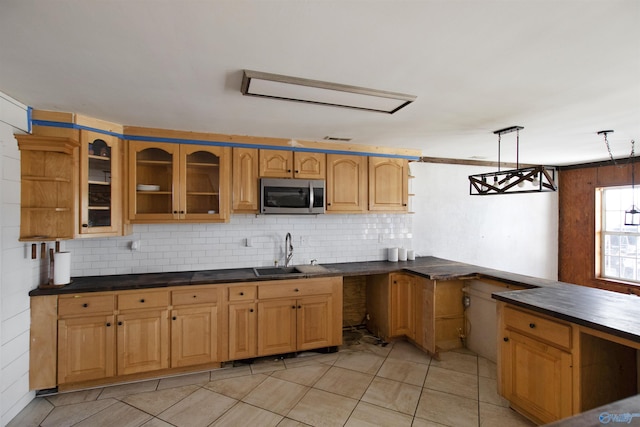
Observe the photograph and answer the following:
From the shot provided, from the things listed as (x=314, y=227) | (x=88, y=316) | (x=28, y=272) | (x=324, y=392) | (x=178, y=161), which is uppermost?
(x=178, y=161)

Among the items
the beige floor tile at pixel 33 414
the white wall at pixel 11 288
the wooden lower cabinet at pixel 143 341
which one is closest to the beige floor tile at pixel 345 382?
the wooden lower cabinet at pixel 143 341

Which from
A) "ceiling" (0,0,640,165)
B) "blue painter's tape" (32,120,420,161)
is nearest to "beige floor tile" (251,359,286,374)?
"blue painter's tape" (32,120,420,161)

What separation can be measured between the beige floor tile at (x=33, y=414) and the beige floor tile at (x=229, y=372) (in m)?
1.19

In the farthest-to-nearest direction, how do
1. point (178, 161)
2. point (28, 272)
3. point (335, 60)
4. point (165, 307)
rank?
point (178, 161)
point (165, 307)
point (28, 272)
point (335, 60)

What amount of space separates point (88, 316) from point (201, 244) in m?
1.17

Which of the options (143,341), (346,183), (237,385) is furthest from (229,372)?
(346,183)

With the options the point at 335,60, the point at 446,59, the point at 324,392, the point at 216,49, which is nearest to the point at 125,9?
the point at 216,49

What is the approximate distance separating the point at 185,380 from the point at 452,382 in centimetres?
242

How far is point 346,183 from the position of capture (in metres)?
3.72

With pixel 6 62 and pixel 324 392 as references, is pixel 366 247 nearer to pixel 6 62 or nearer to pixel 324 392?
pixel 324 392

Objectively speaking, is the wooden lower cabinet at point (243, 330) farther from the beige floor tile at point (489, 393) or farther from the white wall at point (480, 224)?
the white wall at point (480, 224)

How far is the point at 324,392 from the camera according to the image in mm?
2596

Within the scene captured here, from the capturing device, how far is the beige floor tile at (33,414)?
86.0 inches

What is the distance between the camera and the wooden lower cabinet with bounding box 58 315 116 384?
8.32 ft
